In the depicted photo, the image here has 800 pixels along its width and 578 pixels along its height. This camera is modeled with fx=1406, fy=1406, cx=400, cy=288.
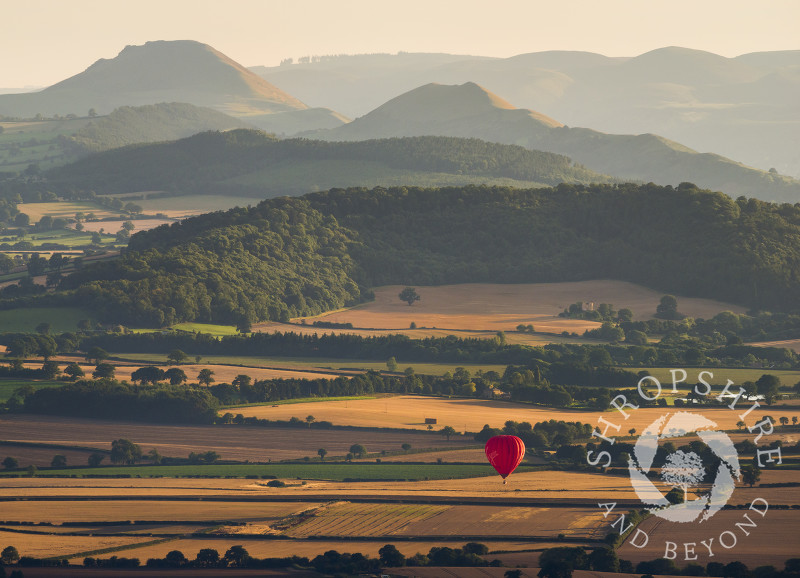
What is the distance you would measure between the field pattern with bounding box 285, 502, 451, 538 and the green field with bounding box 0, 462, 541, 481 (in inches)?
509

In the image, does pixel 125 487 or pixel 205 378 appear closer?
pixel 125 487

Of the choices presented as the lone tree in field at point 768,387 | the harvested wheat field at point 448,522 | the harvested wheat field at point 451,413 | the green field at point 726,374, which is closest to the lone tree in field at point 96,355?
the harvested wheat field at point 451,413

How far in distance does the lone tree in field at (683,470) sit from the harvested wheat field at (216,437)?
23.6m

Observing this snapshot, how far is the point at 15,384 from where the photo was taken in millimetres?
166125

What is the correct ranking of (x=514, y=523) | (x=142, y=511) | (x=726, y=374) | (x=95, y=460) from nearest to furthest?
(x=514, y=523)
(x=142, y=511)
(x=95, y=460)
(x=726, y=374)

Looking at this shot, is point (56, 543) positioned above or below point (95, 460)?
above

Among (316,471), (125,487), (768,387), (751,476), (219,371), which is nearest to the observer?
(751,476)

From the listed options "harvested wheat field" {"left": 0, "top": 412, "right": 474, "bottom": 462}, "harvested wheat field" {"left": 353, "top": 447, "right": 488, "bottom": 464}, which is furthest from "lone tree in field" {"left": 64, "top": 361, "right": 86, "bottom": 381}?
"harvested wheat field" {"left": 353, "top": 447, "right": 488, "bottom": 464}

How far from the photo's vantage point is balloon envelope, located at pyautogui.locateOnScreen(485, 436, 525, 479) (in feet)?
388

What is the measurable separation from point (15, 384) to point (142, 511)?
62286 millimetres

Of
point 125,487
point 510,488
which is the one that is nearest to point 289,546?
point 510,488

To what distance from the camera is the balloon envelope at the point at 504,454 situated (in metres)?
118

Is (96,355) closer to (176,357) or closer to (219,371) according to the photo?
(176,357)

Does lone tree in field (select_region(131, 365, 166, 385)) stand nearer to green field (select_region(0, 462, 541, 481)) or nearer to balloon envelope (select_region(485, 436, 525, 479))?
green field (select_region(0, 462, 541, 481))
